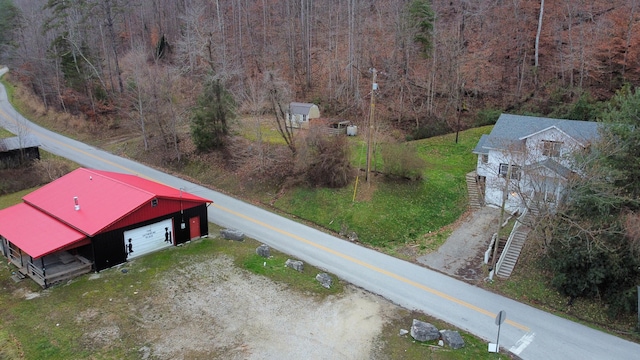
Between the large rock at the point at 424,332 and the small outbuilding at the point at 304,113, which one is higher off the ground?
the small outbuilding at the point at 304,113

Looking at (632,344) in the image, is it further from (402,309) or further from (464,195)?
(464,195)

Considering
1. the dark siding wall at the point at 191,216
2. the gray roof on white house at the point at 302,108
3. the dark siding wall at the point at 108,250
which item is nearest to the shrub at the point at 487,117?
the gray roof on white house at the point at 302,108

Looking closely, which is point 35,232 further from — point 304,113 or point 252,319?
point 304,113

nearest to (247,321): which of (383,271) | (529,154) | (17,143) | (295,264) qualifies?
(295,264)

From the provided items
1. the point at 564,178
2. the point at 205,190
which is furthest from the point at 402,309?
the point at 205,190

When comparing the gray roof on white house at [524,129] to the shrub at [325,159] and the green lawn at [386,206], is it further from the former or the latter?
the shrub at [325,159]
